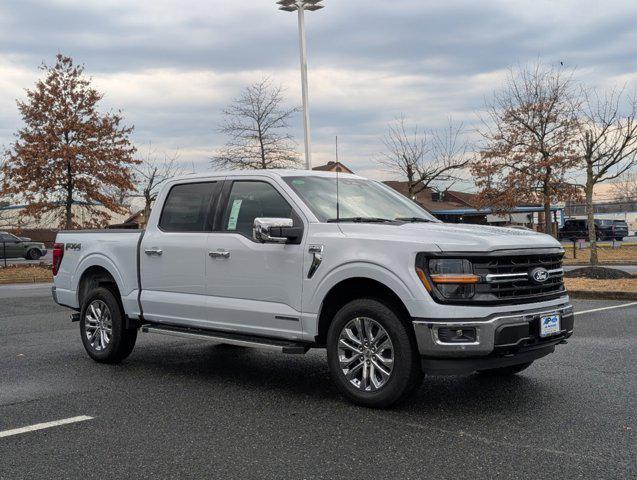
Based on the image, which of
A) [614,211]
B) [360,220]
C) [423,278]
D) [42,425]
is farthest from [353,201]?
[614,211]

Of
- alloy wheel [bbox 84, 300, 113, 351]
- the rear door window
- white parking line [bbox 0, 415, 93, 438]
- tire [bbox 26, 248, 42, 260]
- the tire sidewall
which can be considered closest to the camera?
white parking line [bbox 0, 415, 93, 438]

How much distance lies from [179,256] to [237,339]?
1.15 metres

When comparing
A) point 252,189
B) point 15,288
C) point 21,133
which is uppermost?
point 21,133

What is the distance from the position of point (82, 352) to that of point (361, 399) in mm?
4499

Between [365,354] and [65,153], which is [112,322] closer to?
[365,354]

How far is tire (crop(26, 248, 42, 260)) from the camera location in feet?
117

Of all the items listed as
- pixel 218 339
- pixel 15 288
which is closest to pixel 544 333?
pixel 218 339

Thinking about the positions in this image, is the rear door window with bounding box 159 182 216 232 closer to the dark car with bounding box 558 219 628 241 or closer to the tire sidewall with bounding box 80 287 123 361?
the tire sidewall with bounding box 80 287 123 361

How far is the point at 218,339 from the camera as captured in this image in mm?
6621

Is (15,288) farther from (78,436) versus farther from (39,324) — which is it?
(78,436)

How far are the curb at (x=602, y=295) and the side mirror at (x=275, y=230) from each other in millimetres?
9902

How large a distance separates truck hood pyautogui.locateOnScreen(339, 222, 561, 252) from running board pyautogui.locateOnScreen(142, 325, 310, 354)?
109cm

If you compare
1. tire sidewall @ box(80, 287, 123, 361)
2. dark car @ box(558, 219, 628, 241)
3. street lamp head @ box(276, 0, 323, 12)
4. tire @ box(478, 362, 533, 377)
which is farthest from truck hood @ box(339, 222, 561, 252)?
dark car @ box(558, 219, 628, 241)

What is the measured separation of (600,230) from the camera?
54688 millimetres
